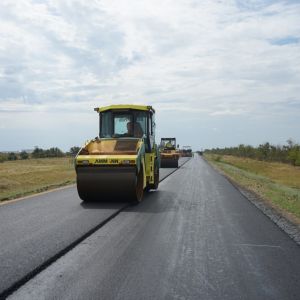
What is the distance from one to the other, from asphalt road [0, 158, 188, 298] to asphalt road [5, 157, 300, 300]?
0.24 metres

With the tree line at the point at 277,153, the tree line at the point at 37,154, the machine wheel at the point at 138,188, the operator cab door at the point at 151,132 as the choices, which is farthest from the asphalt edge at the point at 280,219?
the tree line at the point at 37,154

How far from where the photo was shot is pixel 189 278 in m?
5.44

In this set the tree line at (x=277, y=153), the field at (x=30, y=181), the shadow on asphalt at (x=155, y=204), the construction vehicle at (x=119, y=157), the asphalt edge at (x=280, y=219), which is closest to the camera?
the asphalt edge at (x=280, y=219)

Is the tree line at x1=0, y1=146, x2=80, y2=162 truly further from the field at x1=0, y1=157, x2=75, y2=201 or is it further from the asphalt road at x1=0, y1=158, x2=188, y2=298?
the asphalt road at x1=0, y1=158, x2=188, y2=298

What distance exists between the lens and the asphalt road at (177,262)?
16.3ft

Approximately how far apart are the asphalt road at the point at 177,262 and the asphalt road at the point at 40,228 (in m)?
0.24

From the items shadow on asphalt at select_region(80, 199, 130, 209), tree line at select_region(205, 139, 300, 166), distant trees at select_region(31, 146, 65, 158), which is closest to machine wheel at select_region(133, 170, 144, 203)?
shadow on asphalt at select_region(80, 199, 130, 209)

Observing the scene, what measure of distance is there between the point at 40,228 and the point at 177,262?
326 cm

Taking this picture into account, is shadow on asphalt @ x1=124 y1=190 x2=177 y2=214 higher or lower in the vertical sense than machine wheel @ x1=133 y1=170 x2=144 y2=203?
lower

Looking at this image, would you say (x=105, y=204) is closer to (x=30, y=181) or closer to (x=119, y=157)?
(x=119, y=157)

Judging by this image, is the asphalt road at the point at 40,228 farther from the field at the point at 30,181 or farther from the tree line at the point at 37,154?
the tree line at the point at 37,154

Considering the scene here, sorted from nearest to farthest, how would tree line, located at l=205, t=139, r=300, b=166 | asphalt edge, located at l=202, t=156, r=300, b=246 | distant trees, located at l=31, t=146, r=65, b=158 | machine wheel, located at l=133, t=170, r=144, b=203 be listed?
1. asphalt edge, located at l=202, t=156, r=300, b=246
2. machine wheel, located at l=133, t=170, r=144, b=203
3. tree line, located at l=205, t=139, r=300, b=166
4. distant trees, located at l=31, t=146, r=65, b=158

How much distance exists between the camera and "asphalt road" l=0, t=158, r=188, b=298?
19.3 ft

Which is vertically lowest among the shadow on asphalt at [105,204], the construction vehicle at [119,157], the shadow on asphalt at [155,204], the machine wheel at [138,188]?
the shadow on asphalt at [155,204]
